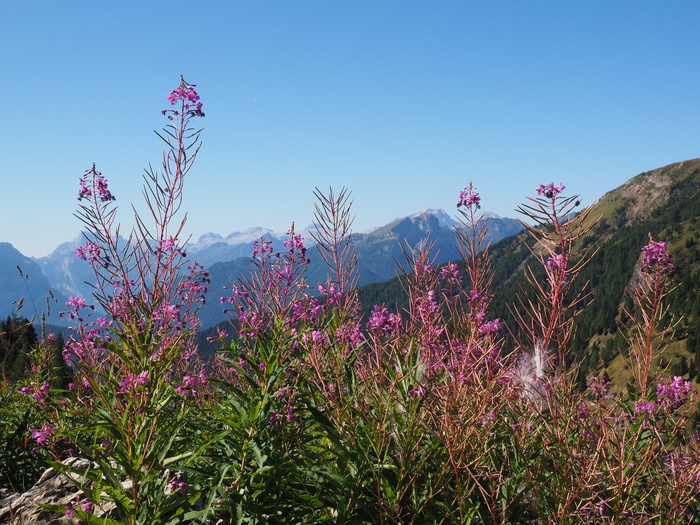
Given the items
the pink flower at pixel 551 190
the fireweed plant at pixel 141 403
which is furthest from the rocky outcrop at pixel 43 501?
the pink flower at pixel 551 190

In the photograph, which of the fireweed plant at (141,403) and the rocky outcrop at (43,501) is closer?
the fireweed plant at (141,403)

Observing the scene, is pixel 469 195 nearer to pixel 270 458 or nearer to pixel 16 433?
pixel 270 458

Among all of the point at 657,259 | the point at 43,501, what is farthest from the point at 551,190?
the point at 43,501

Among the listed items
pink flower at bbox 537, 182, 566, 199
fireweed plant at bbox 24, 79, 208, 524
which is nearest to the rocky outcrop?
fireweed plant at bbox 24, 79, 208, 524

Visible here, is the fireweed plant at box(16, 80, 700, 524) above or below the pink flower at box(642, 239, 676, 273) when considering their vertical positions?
below

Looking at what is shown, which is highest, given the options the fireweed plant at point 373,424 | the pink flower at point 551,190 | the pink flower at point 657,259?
the pink flower at point 551,190

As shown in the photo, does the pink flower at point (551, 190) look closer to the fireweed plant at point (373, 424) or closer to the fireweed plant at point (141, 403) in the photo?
the fireweed plant at point (373, 424)

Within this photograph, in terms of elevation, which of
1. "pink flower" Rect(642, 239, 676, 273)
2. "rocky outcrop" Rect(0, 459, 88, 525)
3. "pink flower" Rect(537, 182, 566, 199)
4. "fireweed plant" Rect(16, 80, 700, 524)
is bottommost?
"rocky outcrop" Rect(0, 459, 88, 525)

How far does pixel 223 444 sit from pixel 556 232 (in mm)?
2589

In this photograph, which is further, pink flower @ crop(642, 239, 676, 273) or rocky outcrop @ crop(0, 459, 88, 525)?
rocky outcrop @ crop(0, 459, 88, 525)

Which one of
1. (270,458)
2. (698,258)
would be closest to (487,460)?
(270,458)

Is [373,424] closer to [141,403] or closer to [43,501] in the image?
[141,403]

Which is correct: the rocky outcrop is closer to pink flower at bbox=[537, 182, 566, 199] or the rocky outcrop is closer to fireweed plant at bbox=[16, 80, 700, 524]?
fireweed plant at bbox=[16, 80, 700, 524]

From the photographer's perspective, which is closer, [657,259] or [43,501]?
[657,259]
